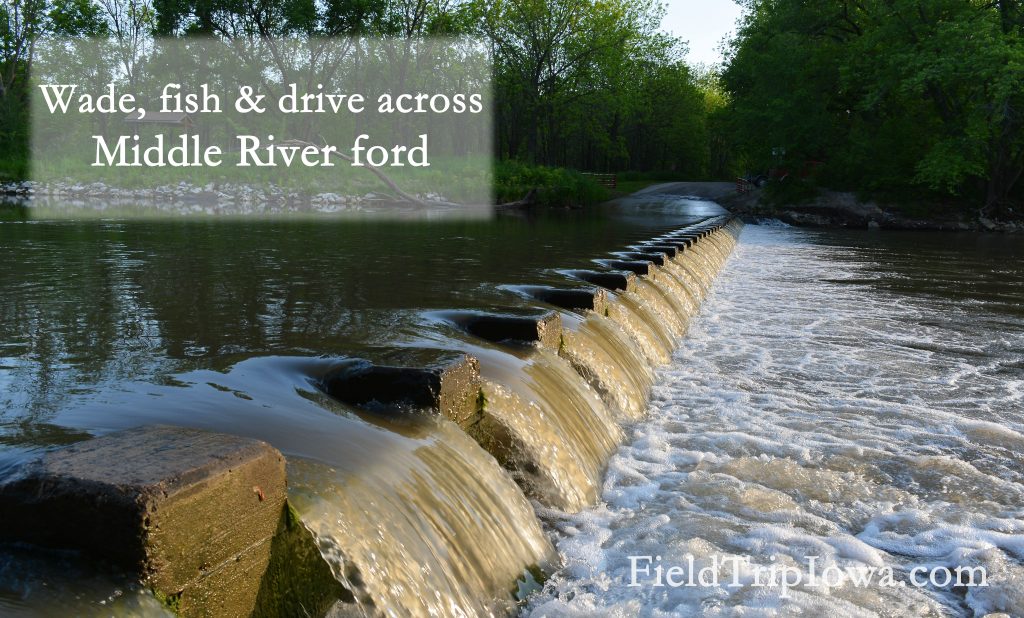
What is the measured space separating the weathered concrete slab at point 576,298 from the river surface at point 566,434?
35 cm

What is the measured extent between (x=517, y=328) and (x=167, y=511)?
4235 mm

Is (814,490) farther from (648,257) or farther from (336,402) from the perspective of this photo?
(648,257)

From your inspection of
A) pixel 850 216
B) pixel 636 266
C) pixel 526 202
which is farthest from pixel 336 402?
pixel 526 202

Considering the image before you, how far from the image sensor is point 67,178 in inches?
1677

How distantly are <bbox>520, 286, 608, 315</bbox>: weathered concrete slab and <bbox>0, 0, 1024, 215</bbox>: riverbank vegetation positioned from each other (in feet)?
84.2

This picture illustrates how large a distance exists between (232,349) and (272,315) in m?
1.61

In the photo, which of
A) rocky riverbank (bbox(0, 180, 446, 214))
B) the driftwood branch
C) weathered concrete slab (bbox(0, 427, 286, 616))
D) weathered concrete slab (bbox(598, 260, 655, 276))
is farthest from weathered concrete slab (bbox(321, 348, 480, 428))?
the driftwood branch

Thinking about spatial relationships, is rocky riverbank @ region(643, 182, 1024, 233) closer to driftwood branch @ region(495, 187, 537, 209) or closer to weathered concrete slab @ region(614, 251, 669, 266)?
driftwood branch @ region(495, 187, 537, 209)

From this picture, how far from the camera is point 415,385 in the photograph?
4289mm

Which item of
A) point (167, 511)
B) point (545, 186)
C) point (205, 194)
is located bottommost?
point (205, 194)

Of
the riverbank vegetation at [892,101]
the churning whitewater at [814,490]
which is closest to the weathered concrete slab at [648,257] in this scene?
the churning whitewater at [814,490]

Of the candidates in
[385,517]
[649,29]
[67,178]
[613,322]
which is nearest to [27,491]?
[385,517]

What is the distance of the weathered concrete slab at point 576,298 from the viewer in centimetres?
795

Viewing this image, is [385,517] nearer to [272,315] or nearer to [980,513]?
[980,513]
